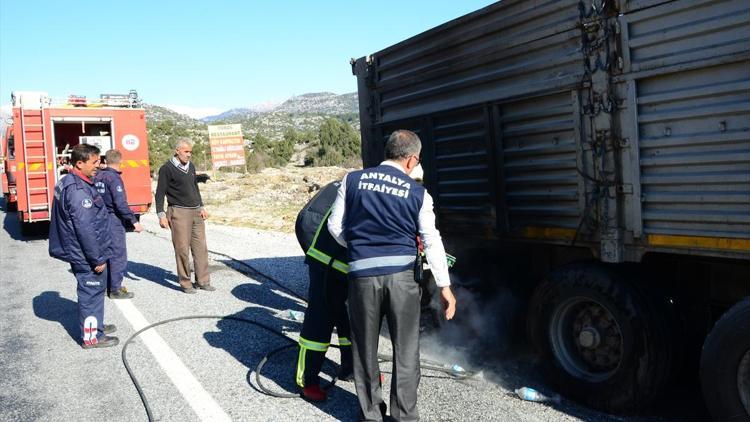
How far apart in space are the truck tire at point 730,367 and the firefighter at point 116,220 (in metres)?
6.11

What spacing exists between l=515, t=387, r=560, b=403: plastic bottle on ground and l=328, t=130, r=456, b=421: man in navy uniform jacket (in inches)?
36.7

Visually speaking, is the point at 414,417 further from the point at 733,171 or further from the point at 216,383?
the point at 733,171

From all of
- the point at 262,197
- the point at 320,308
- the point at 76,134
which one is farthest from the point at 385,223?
the point at 262,197

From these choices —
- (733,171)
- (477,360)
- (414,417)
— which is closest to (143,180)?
(477,360)

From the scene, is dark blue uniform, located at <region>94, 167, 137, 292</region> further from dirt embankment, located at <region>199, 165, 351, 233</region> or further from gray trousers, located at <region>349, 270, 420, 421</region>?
dirt embankment, located at <region>199, 165, 351, 233</region>

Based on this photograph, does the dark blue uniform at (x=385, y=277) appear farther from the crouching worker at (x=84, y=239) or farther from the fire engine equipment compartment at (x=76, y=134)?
the fire engine equipment compartment at (x=76, y=134)

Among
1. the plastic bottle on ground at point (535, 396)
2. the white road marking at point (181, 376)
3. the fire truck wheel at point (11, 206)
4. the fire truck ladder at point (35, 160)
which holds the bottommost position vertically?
the plastic bottle on ground at point (535, 396)

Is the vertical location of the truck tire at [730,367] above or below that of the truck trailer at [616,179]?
below

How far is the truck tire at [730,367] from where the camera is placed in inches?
125

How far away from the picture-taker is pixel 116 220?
747 centimetres

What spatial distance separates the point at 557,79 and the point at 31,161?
41.1 ft

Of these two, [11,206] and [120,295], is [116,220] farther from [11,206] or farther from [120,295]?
[11,206]

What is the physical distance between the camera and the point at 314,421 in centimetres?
383

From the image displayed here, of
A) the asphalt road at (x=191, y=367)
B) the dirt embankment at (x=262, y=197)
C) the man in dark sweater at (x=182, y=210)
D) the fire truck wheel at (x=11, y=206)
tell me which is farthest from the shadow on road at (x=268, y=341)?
the fire truck wheel at (x=11, y=206)
